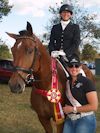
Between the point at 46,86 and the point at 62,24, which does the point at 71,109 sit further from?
the point at 62,24

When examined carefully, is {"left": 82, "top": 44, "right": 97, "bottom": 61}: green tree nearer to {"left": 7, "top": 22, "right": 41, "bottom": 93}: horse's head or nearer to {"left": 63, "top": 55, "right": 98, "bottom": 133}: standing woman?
{"left": 7, "top": 22, "right": 41, "bottom": 93}: horse's head

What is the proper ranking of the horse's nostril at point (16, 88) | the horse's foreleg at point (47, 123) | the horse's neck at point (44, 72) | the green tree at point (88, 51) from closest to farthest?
the horse's nostril at point (16, 88)
the horse's neck at point (44, 72)
the horse's foreleg at point (47, 123)
the green tree at point (88, 51)

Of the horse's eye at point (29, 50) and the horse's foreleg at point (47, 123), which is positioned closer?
the horse's eye at point (29, 50)

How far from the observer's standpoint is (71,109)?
4926mm

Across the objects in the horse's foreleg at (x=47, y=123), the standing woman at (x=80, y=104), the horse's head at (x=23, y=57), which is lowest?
the horse's foreleg at (x=47, y=123)

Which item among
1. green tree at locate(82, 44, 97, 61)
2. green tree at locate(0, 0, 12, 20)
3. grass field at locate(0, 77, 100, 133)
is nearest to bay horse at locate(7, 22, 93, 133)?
grass field at locate(0, 77, 100, 133)

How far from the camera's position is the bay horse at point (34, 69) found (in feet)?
17.8

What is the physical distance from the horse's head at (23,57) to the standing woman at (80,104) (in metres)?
0.76

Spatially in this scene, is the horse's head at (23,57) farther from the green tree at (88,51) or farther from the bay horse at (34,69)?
the green tree at (88,51)

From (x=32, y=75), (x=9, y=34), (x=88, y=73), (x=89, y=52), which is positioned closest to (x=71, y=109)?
(x=32, y=75)

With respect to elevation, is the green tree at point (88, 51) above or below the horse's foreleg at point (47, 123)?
below

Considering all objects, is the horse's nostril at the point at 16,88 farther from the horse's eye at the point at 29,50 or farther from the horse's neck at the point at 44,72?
the horse's neck at the point at 44,72

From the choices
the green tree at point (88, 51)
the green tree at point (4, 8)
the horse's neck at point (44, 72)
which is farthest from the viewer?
the green tree at point (88, 51)

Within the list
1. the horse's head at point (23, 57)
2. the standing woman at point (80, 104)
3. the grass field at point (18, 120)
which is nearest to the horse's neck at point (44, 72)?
the horse's head at point (23, 57)
